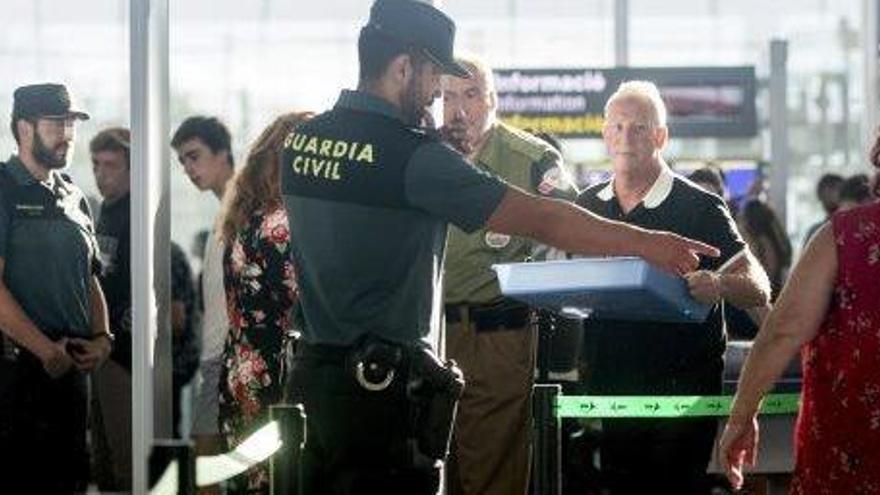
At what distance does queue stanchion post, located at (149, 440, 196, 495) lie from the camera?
3.58m

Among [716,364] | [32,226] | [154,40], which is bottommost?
[716,364]

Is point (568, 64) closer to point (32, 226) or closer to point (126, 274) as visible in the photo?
point (126, 274)

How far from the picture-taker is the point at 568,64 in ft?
39.4

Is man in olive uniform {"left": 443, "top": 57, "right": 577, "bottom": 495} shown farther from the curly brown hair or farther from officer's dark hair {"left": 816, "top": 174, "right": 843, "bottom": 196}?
officer's dark hair {"left": 816, "top": 174, "right": 843, "bottom": 196}

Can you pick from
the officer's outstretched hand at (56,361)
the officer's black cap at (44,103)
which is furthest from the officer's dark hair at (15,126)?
the officer's outstretched hand at (56,361)

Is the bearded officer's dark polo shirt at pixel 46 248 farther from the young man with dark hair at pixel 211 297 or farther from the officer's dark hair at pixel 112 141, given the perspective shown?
the officer's dark hair at pixel 112 141

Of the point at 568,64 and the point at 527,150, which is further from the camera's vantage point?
the point at 568,64

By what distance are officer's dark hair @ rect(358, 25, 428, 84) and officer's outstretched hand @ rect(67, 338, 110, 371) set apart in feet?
7.83

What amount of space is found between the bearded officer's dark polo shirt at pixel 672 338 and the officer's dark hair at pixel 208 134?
202 centimetres

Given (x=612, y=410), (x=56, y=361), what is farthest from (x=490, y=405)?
(x=56, y=361)

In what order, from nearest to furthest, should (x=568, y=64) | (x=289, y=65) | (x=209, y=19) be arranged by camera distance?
(x=568, y=64)
(x=289, y=65)
(x=209, y=19)

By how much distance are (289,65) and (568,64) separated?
2.83 metres

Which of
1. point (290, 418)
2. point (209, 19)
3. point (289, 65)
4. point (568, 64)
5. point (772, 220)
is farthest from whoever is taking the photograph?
point (209, 19)

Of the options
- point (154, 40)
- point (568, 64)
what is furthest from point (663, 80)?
point (154, 40)
